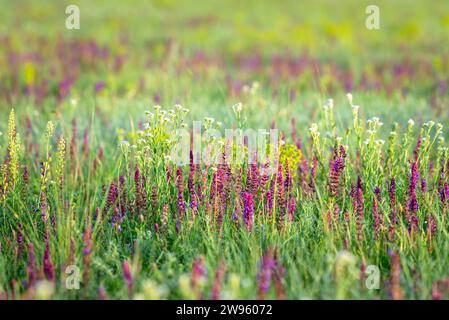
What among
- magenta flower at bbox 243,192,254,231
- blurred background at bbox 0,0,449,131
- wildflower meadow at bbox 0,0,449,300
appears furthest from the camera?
blurred background at bbox 0,0,449,131

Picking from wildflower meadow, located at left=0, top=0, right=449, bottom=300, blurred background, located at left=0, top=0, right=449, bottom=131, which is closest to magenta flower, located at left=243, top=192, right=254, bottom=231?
wildflower meadow, located at left=0, top=0, right=449, bottom=300

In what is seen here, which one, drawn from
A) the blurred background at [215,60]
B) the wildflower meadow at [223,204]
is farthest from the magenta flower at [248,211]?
the blurred background at [215,60]

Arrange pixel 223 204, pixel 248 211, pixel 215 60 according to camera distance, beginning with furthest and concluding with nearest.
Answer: pixel 215 60 → pixel 223 204 → pixel 248 211

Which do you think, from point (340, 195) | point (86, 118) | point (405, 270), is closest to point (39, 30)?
point (86, 118)

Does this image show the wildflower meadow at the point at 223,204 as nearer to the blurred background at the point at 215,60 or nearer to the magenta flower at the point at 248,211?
the magenta flower at the point at 248,211

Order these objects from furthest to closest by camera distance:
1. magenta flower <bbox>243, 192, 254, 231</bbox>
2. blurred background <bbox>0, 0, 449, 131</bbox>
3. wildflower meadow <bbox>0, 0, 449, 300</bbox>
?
blurred background <bbox>0, 0, 449, 131</bbox> → magenta flower <bbox>243, 192, 254, 231</bbox> → wildflower meadow <bbox>0, 0, 449, 300</bbox>

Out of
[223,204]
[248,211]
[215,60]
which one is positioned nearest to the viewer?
[248,211]

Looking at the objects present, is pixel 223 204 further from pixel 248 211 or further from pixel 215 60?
pixel 215 60

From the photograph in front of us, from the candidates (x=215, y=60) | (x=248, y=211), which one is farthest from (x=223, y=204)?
(x=215, y=60)

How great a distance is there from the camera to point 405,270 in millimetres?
2717

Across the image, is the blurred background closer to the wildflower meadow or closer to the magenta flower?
the wildflower meadow
